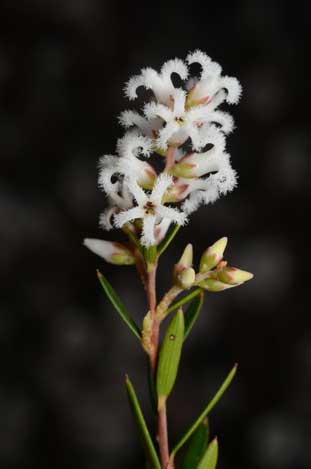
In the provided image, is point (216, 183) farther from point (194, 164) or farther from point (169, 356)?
point (169, 356)

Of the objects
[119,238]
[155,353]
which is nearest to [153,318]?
[155,353]

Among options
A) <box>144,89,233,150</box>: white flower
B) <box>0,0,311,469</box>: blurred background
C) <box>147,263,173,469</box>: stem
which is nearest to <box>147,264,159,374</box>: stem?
<box>147,263,173,469</box>: stem

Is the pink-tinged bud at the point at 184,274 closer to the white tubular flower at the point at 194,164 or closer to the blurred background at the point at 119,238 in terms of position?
the white tubular flower at the point at 194,164

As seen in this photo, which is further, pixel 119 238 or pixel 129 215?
pixel 119 238

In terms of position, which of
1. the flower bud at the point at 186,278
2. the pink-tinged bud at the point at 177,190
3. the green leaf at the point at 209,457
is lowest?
the green leaf at the point at 209,457

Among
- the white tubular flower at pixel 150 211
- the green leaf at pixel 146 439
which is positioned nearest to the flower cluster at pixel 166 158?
the white tubular flower at pixel 150 211

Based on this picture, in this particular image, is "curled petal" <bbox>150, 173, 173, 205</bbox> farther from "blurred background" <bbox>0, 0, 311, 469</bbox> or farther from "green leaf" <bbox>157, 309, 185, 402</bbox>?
"blurred background" <bbox>0, 0, 311, 469</bbox>
